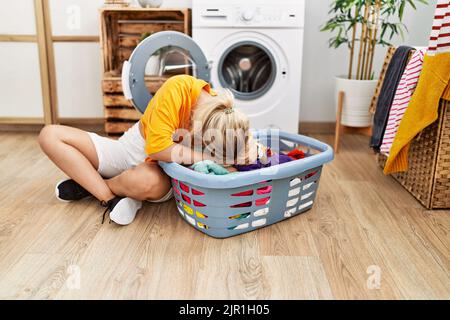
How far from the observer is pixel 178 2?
2762 mm

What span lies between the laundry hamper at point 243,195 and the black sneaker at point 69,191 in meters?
0.42

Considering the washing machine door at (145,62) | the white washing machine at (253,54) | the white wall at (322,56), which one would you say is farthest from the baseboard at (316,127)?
the washing machine door at (145,62)

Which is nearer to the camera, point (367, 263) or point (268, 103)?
point (367, 263)

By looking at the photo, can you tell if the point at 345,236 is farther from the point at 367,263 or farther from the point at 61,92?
the point at 61,92

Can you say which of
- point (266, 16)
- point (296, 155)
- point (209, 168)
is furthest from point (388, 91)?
point (209, 168)

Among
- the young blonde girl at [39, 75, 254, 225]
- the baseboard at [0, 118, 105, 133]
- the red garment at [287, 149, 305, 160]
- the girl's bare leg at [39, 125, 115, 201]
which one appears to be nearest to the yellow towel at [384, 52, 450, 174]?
the red garment at [287, 149, 305, 160]

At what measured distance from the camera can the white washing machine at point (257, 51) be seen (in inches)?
95.7

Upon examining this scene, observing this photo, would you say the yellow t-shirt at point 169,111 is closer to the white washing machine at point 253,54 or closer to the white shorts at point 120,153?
the white shorts at point 120,153

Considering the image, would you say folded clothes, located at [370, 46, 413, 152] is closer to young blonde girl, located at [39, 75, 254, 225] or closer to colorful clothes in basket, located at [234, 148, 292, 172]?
colorful clothes in basket, located at [234, 148, 292, 172]

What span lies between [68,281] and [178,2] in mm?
1997

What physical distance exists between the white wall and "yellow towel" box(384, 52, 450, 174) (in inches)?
47.2

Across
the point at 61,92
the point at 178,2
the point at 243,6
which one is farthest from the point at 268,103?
the point at 61,92

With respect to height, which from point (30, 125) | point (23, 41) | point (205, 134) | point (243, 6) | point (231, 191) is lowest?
point (30, 125)

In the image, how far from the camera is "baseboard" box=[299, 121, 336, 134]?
9.61ft
